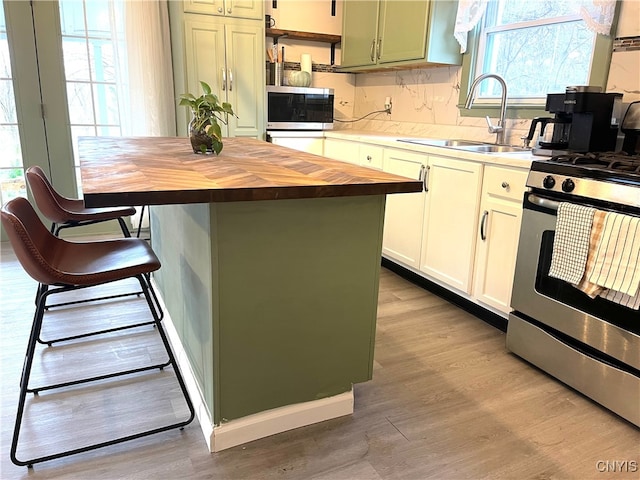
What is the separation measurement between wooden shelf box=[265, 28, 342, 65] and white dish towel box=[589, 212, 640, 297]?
3323 millimetres

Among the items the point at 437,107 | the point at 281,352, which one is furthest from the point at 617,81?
the point at 281,352

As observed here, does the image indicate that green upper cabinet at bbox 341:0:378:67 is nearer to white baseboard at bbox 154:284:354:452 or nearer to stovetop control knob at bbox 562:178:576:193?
stovetop control knob at bbox 562:178:576:193

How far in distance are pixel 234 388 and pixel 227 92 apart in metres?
2.89

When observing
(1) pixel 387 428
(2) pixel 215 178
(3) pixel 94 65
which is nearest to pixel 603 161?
(1) pixel 387 428

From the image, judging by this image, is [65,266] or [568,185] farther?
[568,185]

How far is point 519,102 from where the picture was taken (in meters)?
3.06

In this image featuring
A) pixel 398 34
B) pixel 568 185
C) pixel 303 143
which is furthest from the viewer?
pixel 303 143

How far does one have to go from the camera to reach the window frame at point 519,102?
2477 mm

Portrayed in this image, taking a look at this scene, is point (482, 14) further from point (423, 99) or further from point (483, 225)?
point (483, 225)

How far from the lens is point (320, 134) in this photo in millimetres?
4133

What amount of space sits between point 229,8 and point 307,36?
0.88 m

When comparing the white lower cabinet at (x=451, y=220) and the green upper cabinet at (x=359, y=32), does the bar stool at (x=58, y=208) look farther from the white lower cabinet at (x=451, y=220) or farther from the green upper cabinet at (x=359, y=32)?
the green upper cabinet at (x=359, y=32)

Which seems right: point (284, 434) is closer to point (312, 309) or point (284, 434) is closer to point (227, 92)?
point (312, 309)

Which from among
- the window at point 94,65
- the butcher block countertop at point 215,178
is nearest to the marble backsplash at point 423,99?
the butcher block countertop at point 215,178
